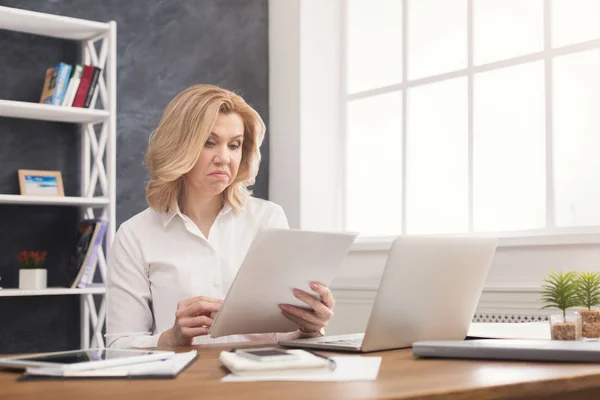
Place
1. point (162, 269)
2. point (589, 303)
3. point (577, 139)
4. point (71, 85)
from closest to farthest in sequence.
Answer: point (589, 303) < point (162, 269) < point (577, 139) < point (71, 85)

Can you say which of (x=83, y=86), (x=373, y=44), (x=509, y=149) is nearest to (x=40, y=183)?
(x=83, y=86)

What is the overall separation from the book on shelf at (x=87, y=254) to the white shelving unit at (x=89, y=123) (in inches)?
1.6

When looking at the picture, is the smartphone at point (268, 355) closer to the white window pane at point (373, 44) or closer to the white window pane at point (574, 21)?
the white window pane at point (574, 21)

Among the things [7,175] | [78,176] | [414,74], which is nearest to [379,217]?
[414,74]

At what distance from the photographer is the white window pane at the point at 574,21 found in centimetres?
326

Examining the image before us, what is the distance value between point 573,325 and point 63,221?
2642 millimetres

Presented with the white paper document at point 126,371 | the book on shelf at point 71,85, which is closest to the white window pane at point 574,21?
the book on shelf at point 71,85

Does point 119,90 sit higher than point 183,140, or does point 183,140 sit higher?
point 119,90

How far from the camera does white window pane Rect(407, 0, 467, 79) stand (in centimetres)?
379

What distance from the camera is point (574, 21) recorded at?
3.32m

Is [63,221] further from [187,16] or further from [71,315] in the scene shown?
[187,16]

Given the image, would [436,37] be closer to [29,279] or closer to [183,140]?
[183,140]

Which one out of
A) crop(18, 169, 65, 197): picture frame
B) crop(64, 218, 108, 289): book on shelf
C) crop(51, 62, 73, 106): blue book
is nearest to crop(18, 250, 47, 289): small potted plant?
crop(64, 218, 108, 289): book on shelf

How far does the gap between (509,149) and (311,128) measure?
1139mm
